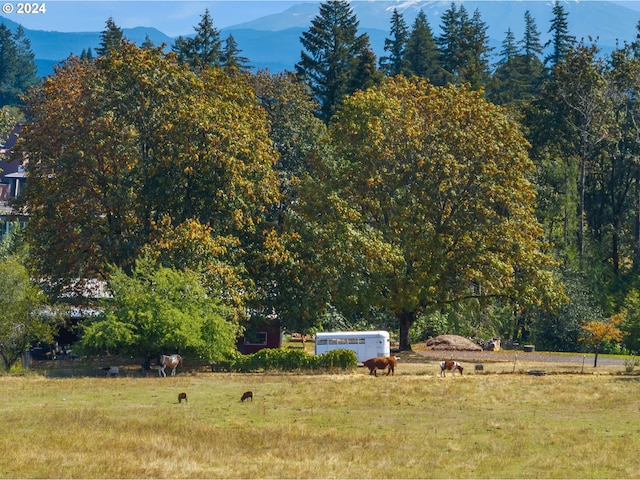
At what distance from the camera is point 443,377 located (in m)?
52.8

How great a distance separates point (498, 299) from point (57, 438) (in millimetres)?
42680

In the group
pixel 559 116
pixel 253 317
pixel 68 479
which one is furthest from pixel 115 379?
pixel 559 116

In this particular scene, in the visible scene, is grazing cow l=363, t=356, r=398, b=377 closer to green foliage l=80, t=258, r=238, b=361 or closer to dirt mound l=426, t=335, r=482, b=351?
green foliage l=80, t=258, r=238, b=361

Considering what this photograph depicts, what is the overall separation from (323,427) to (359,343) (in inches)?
936

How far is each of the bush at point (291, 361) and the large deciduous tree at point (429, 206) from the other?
8.54 metres

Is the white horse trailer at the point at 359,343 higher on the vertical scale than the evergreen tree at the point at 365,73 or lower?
lower

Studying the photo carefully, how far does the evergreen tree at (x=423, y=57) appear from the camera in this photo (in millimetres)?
131375

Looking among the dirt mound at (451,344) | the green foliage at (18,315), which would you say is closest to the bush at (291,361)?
the green foliage at (18,315)

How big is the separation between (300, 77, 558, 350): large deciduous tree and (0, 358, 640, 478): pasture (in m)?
14.5

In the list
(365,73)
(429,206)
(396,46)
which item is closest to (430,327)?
(429,206)

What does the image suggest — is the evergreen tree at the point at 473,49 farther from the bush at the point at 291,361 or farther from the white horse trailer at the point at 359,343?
the bush at the point at 291,361

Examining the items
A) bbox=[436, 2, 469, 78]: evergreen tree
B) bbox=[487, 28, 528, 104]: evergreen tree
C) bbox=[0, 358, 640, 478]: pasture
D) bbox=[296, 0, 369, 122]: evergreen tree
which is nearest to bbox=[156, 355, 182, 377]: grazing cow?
bbox=[0, 358, 640, 478]: pasture

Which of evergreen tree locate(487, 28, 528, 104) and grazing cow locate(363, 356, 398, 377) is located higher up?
evergreen tree locate(487, 28, 528, 104)

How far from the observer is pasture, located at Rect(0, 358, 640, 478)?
30.0 meters
